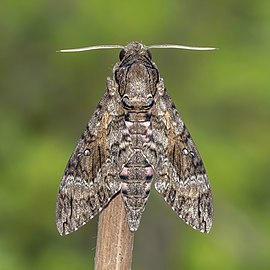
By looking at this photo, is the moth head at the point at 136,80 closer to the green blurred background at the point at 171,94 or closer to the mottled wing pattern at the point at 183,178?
the mottled wing pattern at the point at 183,178

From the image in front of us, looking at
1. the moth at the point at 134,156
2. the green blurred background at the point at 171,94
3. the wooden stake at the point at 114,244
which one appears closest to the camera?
the wooden stake at the point at 114,244

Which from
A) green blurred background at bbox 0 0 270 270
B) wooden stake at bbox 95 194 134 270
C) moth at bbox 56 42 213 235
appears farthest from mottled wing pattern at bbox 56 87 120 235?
green blurred background at bbox 0 0 270 270

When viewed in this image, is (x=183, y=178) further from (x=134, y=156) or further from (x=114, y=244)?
(x=114, y=244)

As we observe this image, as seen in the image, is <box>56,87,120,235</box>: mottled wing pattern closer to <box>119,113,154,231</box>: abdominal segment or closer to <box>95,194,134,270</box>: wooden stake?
<box>119,113,154,231</box>: abdominal segment

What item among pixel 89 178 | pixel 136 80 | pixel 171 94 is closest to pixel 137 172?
pixel 89 178

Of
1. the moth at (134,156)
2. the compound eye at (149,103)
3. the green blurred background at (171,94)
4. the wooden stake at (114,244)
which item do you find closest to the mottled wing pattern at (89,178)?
the moth at (134,156)

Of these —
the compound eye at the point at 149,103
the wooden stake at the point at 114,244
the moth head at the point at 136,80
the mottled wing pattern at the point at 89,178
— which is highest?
the moth head at the point at 136,80
